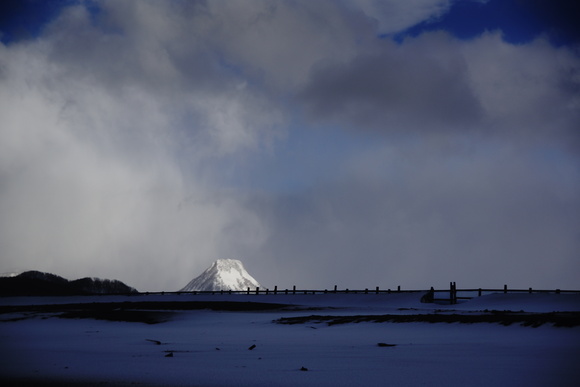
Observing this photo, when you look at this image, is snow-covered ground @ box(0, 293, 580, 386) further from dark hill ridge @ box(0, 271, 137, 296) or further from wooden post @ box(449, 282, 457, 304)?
dark hill ridge @ box(0, 271, 137, 296)

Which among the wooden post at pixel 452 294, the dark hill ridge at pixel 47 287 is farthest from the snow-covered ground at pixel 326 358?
the dark hill ridge at pixel 47 287

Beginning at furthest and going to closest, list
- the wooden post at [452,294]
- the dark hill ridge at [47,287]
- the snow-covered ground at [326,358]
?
the dark hill ridge at [47,287] → the wooden post at [452,294] → the snow-covered ground at [326,358]

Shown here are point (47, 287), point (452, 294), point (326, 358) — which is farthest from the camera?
point (47, 287)

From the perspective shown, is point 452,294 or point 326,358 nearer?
point 326,358

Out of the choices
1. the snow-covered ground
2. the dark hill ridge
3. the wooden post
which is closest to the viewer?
the snow-covered ground

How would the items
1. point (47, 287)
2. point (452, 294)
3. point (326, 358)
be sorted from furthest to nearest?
point (47, 287) < point (452, 294) < point (326, 358)

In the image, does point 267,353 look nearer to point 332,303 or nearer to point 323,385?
point 323,385

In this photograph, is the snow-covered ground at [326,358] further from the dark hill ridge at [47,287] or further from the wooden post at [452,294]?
the dark hill ridge at [47,287]

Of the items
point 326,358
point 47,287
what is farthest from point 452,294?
point 47,287

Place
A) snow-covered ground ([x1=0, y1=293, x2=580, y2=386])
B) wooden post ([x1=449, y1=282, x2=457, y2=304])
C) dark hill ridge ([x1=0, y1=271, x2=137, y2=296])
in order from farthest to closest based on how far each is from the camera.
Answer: dark hill ridge ([x1=0, y1=271, x2=137, y2=296]) < wooden post ([x1=449, y1=282, x2=457, y2=304]) < snow-covered ground ([x1=0, y1=293, x2=580, y2=386])

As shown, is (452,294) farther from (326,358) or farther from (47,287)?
(47,287)

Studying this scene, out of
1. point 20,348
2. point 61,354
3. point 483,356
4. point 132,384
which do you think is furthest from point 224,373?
point 20,348

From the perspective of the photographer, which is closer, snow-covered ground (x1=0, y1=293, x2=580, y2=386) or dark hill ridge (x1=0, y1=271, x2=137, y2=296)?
snow-covered ground (x1=0, y1=293, x2=580, y2=386)

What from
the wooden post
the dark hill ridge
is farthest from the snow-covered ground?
the dark hill ridge
